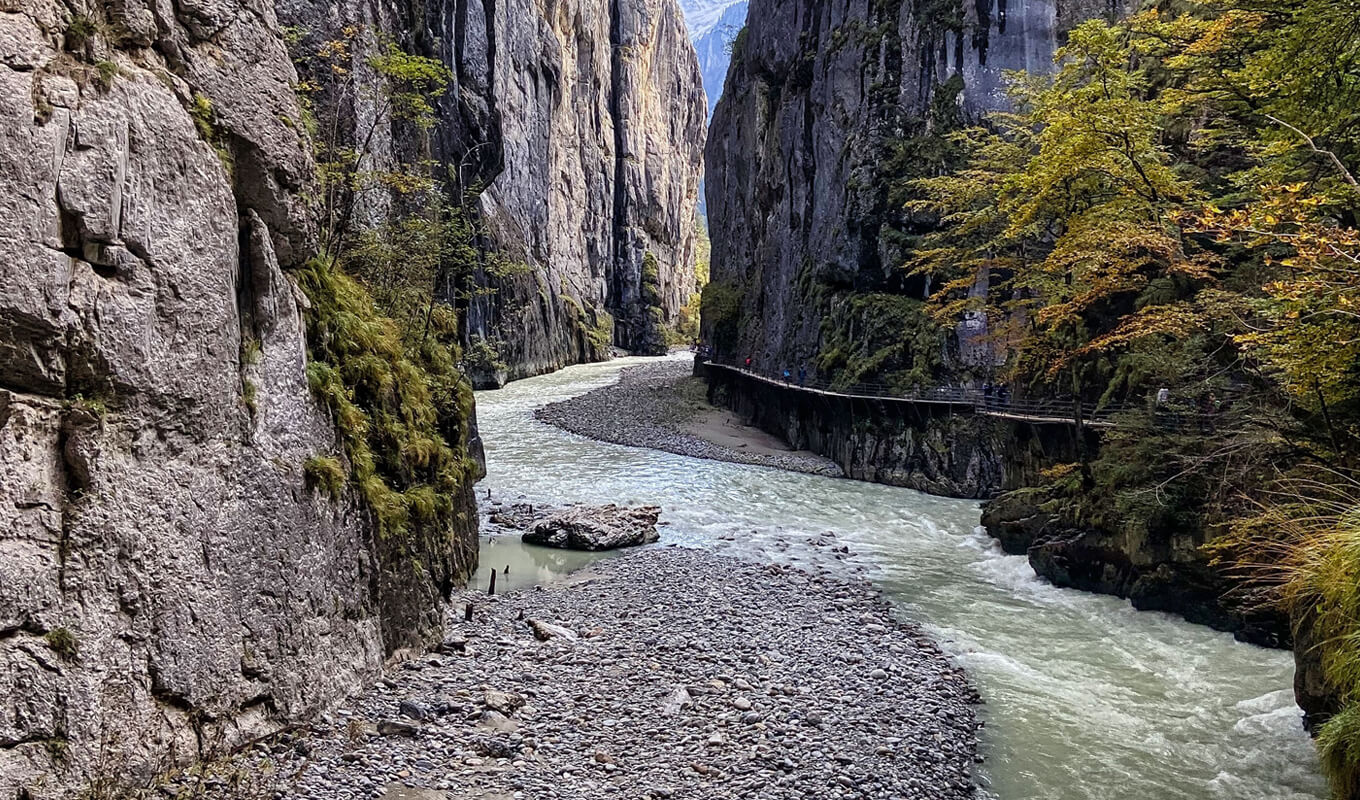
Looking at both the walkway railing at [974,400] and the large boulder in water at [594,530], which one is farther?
the walkway railing at [974,400]

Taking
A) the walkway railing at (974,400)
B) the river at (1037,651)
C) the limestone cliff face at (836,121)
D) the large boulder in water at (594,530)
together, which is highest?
the limestone cliff face at (836,121)

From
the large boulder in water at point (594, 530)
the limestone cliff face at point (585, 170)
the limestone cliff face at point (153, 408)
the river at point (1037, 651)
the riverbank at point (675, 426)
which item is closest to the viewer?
the limestone cliff face at point (153, 408)

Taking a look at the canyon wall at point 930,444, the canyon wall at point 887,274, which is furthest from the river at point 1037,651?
the canyon wall at point 930,444

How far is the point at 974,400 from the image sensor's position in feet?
88.0

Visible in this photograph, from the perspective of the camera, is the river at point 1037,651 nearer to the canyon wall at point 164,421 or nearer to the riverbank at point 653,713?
the riverbank at point 653,713

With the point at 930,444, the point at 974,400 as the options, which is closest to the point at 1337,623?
the point at 974,400

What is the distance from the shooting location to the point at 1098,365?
65.2 ft

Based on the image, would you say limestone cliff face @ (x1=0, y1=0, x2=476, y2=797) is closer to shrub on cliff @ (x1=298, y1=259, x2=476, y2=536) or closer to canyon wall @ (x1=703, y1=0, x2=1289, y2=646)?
shrub on cliff @ (x1=298, y1=259, x2=476, y2=536)

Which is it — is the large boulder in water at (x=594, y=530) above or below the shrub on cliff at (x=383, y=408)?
below

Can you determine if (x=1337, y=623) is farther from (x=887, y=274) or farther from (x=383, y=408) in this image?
(x=887, y=274)

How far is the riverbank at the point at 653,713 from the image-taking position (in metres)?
7.43

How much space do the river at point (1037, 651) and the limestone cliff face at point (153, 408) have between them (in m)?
7.66

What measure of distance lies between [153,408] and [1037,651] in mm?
12635

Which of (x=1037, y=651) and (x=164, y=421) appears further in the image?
(x=1037, y=651)
